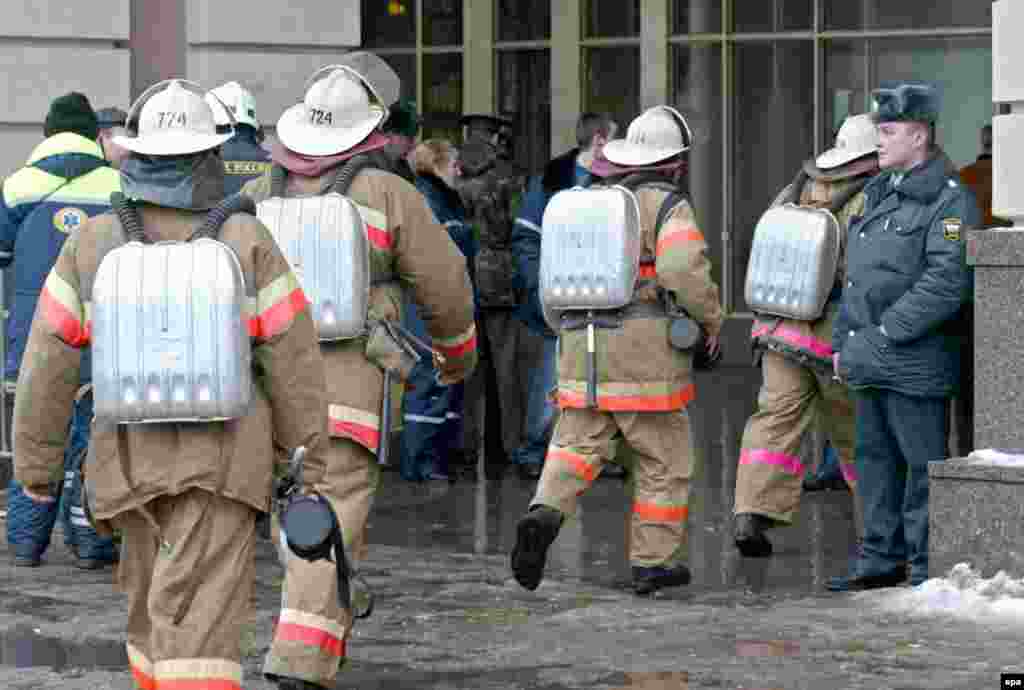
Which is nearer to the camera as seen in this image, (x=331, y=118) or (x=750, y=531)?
(x=331, y=118)

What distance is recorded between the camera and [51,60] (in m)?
14.4

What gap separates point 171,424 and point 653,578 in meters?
3.54

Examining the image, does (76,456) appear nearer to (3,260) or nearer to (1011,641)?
(3,260)

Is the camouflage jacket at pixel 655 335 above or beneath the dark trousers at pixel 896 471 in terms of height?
above

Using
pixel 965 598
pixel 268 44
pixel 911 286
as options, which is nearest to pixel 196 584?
pixel 965 598

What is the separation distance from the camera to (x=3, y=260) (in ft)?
34.8

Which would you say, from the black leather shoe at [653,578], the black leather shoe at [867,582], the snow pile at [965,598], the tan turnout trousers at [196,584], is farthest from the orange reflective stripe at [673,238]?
the tan turnout trousers at [196,584]

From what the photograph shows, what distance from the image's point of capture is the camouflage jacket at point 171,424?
238 inches

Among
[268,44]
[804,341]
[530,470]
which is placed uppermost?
[268,44]

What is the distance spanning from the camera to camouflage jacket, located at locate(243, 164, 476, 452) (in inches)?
306

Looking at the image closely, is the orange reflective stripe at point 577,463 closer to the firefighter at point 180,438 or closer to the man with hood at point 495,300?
the firefighter at point 180,438

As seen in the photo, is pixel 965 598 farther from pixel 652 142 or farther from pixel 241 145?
pixel 241 145

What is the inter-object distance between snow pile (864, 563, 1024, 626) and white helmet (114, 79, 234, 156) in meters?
3.42

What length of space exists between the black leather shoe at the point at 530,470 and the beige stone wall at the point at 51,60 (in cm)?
342
